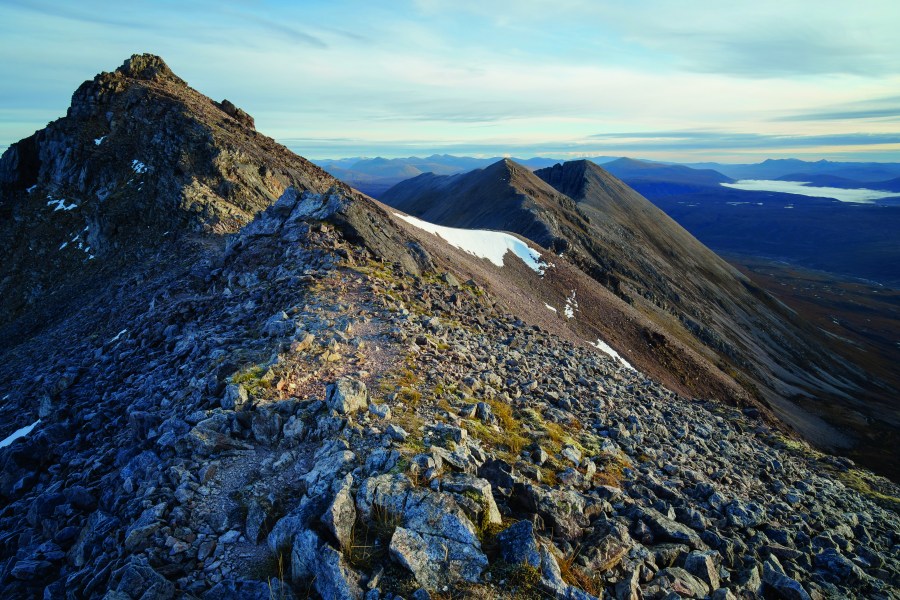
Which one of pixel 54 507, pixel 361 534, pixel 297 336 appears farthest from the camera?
pixel 297 336

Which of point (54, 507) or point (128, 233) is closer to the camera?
point (54, 507)

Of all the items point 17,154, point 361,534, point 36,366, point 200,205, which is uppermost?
point 17,154

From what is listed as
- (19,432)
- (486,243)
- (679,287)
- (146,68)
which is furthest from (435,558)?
(679,287)

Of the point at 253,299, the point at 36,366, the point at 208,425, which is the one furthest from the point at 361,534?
the point at 36,366

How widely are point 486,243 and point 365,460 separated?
45.0 m

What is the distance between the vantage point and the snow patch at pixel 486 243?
49312mm

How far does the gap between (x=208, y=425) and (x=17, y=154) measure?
55.8m

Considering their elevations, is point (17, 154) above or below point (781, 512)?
above

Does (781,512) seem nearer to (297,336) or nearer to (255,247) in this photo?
(297,336)

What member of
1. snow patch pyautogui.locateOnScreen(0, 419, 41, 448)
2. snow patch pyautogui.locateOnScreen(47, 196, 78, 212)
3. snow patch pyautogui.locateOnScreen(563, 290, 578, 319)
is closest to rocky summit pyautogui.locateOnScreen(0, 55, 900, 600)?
snow patch pyautogui.locateOnScreen(0, 419, 41, 448)

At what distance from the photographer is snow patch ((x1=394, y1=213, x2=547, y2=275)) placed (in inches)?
1941

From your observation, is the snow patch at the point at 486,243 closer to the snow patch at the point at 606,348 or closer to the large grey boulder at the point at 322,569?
the snow patch at the point at 606,348

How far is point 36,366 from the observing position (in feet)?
78.3

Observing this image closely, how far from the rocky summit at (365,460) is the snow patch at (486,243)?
844 inches
